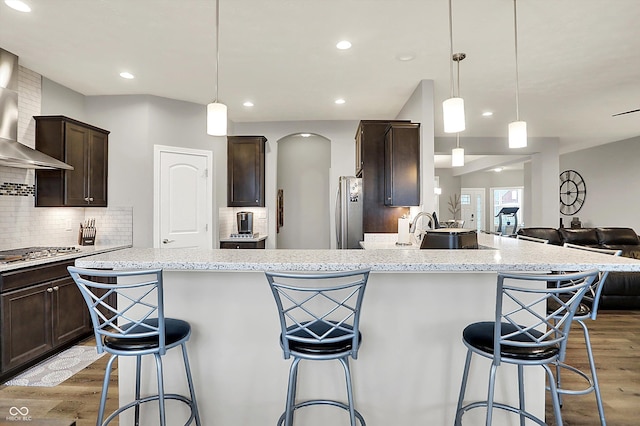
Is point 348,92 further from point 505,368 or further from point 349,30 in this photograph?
point 505,368

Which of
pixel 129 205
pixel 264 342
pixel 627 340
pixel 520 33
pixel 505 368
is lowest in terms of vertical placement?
pixel 627 340

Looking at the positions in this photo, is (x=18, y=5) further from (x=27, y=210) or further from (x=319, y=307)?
(x=319, y=307)

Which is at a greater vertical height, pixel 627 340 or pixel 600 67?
pixel 600 67

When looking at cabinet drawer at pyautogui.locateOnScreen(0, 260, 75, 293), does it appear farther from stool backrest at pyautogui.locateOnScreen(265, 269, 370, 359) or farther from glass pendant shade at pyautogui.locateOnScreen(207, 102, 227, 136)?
stool backrest at pyautogui.locateOnScreen(265, 269, 370, 359)

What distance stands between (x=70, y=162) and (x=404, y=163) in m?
3.52

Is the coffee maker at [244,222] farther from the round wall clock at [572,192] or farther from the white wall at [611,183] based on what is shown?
the round wall clock at [572,192]

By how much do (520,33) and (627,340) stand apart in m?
3.12

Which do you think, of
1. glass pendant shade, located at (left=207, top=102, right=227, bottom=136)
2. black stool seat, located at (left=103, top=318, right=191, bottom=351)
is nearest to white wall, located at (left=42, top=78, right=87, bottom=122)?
glass pendant shade, located at (left=207, top=102, right=227, bottom=136)

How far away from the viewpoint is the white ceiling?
2576mm

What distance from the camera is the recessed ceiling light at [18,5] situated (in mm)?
Result: 2465

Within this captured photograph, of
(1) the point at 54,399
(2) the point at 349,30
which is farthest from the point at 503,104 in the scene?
(1) the point at 54,399

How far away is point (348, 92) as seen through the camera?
4.28 m

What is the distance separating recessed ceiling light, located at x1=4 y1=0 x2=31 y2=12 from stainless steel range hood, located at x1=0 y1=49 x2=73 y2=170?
859 mm

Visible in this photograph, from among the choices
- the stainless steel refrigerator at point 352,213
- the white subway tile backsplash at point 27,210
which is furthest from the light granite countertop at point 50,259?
the stainless steel refrigerator at point 352,213
